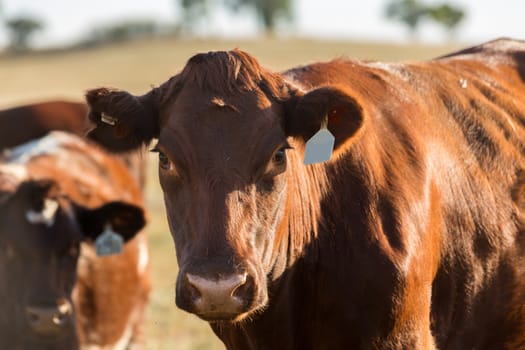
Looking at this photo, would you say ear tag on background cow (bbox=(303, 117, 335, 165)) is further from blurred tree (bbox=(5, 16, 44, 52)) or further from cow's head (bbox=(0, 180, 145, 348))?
blurred tree (bbox=(5, 16, 44, 52))

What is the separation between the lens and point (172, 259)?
1454cm

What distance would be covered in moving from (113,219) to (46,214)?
71cm

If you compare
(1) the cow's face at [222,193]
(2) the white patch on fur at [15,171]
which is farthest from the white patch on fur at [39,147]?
(1) the cow's face at [222,193]

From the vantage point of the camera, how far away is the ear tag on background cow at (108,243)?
802 cm

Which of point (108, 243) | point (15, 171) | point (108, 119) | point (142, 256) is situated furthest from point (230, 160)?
point (142, 256)

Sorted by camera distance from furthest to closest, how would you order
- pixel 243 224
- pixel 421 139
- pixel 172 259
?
pixel 172 259, pixel 421 139, pixel 243 224

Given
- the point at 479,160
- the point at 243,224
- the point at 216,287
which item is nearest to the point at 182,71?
the point at 243,224

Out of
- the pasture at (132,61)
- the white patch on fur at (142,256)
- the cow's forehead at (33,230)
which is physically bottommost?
the pasture at (132,61)

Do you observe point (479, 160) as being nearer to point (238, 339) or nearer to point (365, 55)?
point (238, 339)

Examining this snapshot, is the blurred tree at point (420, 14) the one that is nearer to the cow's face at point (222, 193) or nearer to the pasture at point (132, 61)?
the pasture at point (132, 61)

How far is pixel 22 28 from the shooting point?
92.6 metres

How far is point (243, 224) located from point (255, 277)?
0.24 m

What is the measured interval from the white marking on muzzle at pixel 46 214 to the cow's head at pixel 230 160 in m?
3.05

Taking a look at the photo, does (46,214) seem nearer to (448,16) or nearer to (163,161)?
(163,161)
